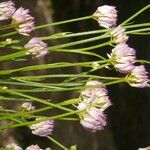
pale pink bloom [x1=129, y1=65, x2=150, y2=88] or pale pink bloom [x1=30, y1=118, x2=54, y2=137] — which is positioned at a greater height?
pale pink bloom [x1=129, y1=65, x2=150, y2=88]

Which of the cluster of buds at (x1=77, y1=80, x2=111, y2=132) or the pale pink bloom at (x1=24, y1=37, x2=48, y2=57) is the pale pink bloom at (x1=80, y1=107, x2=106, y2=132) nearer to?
the cluster of buds at (x1=77, y1=80, x2=111, y2=132)

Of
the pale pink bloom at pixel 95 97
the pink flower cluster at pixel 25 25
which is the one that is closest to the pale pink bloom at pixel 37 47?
the pink flower cluster at pixel 25 25

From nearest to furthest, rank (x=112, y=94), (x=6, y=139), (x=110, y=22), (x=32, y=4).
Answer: (x=110, y=22)
(x=6, y=139)
(x=32, y=4)
(x=112, y=94)

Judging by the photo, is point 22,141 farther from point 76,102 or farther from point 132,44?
point 76,102

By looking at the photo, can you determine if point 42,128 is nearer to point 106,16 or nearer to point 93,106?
point 93,106

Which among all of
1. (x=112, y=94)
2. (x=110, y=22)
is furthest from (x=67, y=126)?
(x=110, y=22)

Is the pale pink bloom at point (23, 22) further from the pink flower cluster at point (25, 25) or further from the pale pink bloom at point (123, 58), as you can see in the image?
the pale pink bloom at point (123, 58)

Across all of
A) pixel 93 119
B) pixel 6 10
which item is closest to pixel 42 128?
pixel 93 119

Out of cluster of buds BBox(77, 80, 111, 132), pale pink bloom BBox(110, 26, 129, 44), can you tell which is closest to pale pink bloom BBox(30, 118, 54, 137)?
cluster of buds BBox(77, 80, 111, 132)
